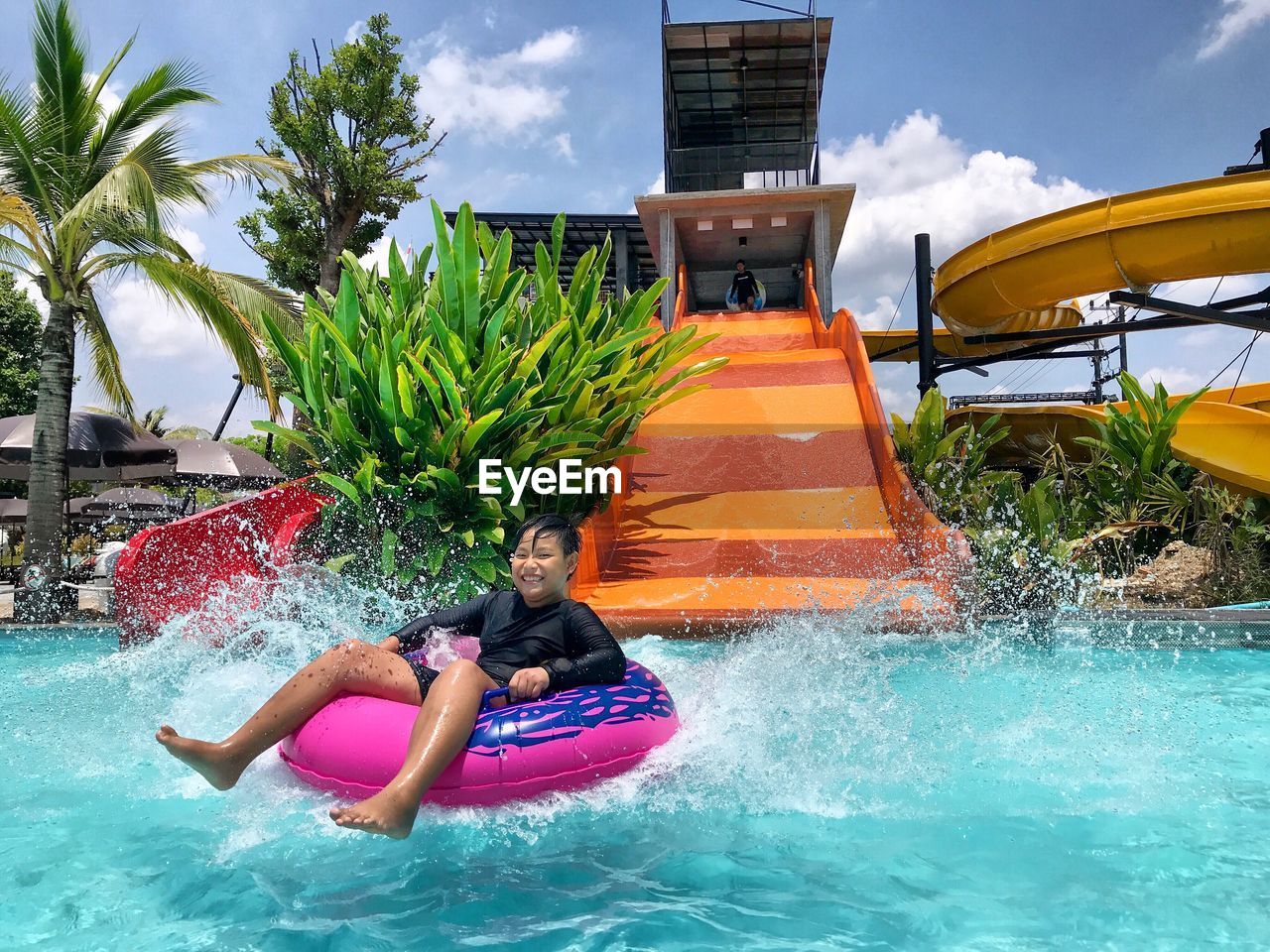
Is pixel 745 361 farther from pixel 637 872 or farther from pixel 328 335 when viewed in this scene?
pixel 637 872

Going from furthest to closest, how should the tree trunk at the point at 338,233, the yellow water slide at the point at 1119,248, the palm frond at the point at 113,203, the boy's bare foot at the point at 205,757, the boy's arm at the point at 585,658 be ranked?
the tree trunk at the point at 338,233 → the yellow water slide at the point at 1119,248 → the palm frond at the point at 113,203 → the boy's arm at the point at 585,658 → the boy's bare foot at the point at 205,757

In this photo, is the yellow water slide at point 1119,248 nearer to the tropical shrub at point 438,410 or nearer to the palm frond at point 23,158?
the tropical shrub at point 438,410

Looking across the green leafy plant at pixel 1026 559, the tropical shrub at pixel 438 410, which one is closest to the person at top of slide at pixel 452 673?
the tropical shrub at pixel 438 410

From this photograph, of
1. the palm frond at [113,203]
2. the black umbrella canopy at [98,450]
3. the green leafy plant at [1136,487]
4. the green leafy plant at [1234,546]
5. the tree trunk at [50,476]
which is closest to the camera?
the green leafy plant at [1234,546]

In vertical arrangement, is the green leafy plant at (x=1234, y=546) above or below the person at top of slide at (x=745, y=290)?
below

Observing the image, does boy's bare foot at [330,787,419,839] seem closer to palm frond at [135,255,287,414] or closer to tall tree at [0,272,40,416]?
palm frond at [135,255,287,414]

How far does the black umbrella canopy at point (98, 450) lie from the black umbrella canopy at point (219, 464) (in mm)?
351

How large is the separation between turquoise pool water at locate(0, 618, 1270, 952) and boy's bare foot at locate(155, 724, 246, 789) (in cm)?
25

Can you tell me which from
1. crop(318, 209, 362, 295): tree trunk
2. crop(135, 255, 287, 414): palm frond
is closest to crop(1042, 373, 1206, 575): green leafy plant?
crop(135, 255, 287, 414): palm frond

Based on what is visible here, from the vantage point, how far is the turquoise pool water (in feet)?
7.40

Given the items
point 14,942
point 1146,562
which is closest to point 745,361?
point 1146,562

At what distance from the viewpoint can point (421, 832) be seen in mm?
2852

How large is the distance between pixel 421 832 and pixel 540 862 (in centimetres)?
46

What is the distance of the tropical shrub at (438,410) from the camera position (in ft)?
19.4
